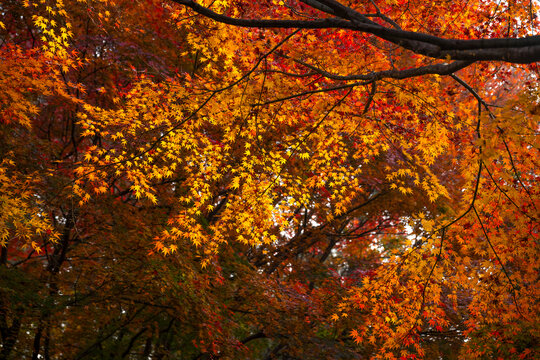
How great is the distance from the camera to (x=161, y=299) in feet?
23.5

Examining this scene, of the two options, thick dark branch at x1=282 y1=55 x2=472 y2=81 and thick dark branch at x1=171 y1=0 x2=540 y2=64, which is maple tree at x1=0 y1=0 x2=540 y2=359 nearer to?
thick dark branch at x1=282 y1=55 x2=472 y2=81

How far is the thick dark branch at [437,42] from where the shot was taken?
2.76 m

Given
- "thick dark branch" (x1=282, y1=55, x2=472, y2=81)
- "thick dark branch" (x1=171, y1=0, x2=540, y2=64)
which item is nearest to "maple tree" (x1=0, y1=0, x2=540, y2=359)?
"thick dark branch" (x1=282, y1=55, x2=472, y2=81)

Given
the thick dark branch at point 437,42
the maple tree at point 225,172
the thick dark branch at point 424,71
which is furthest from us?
the maple tree at point 225,172

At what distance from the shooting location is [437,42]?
2949 mm

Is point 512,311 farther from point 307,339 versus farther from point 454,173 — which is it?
point 454,173

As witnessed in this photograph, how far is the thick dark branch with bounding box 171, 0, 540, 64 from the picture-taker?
2.76m

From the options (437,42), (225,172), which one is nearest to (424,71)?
(437,42)

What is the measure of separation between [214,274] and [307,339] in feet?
8.16

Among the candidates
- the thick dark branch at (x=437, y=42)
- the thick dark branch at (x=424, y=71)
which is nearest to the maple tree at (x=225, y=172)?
the thick dark branch at (x=424, y=71)

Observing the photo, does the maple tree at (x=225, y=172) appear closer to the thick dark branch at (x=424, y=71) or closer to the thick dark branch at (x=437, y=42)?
the thick dark branch at (x=424, y=71)

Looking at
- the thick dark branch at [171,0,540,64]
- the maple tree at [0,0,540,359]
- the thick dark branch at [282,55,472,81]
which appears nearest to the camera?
the thick dark branch at [171,0,540,64]

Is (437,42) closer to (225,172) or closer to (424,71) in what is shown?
(424,71)

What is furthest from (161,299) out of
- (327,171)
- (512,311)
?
(512,311)
